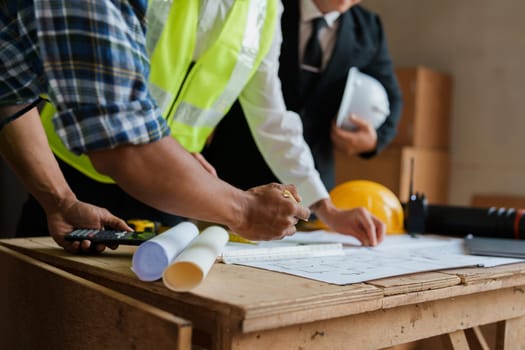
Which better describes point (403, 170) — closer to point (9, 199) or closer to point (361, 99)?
point (361, 99)

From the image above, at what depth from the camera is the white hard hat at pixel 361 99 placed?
2240mm

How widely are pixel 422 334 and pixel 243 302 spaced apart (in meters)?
0.37

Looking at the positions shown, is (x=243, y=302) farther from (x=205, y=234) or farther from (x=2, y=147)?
(x=2, y=147)

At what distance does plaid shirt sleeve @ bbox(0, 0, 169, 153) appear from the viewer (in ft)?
2.28

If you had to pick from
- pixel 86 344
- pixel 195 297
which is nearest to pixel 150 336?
pixel 195 297

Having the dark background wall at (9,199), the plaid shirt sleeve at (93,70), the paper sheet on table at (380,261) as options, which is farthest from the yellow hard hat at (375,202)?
the dark background wall at (9,199)

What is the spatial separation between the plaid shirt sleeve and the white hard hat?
1563 millimetres

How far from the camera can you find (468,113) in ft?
13.5

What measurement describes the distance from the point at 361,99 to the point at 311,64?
9.2 inches

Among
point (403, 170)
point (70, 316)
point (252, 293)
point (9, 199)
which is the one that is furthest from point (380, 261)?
point (403, 170)

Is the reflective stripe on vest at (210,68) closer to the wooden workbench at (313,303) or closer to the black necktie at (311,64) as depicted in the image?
the wooden workbench at (313,303)

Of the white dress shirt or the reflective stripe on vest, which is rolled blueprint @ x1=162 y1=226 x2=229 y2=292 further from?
the white dress shirt

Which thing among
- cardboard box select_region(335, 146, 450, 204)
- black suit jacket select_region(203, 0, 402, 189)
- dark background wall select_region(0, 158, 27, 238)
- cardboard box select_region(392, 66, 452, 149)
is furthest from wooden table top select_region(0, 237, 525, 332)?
cardboard box select_region(392, 66, 452, 149)

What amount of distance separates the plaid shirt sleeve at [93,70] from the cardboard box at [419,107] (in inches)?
131
